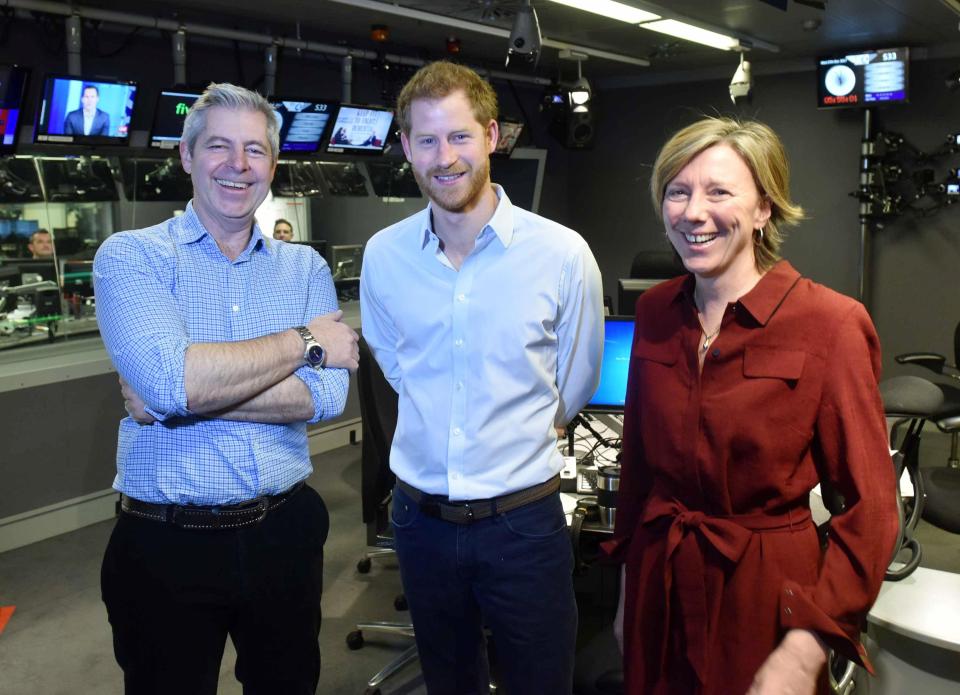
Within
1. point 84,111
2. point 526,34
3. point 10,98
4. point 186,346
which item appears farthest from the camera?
point 84,111

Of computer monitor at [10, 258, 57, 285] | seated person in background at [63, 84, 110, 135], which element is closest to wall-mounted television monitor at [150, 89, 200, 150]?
seated person in background at [63, 84, 110, 135]

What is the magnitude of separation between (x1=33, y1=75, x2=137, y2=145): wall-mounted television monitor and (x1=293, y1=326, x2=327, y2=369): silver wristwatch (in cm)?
360

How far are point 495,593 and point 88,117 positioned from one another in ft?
13.5

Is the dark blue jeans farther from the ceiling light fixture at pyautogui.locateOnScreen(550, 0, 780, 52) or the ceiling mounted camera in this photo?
the ceiling light fixture at pyautogui.locateOnScreen(550, 0, 780, 52)

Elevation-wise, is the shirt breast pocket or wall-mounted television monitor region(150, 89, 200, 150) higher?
wall-mounted television monitor region(150, 89, 200, 150)

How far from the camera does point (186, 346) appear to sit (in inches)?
67.0

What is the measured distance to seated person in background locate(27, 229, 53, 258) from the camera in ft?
15.8

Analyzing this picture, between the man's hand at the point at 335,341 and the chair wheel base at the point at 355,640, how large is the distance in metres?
1.84

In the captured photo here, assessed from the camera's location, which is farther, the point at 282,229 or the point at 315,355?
the point at 282,229

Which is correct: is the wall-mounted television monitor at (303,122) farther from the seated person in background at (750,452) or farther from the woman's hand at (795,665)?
the woman's hand at (795,665)

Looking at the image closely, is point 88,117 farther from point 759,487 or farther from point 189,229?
point 759,487

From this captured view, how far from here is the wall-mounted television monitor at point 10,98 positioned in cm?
441

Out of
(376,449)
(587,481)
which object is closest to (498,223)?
(587,481)

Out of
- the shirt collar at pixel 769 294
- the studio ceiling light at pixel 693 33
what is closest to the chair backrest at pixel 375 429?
the shirt collar at pixel 769 294
